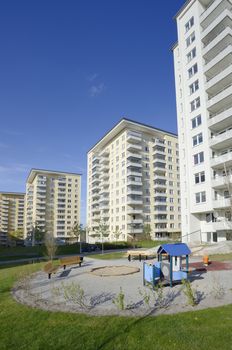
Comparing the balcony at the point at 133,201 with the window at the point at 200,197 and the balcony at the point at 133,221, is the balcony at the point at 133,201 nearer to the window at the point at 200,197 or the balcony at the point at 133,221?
the balcony at the point at 133,221

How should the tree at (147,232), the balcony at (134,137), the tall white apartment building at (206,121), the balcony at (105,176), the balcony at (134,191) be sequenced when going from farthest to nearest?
the balcony at (105,176), the balcony at (134,137), the balcony at (134,191), the tree at (147,232), the tall white apartment building at (206,121)

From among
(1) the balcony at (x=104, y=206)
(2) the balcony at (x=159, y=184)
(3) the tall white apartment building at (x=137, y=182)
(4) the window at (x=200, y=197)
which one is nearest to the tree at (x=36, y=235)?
(3) the tall white apartment building at (x=137, y=182)

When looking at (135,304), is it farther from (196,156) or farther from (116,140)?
(116,140)

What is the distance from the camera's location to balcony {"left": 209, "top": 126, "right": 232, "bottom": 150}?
34219 millimetres

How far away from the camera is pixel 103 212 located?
277ft

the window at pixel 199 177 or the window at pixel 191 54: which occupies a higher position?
the window at pixel 191 54

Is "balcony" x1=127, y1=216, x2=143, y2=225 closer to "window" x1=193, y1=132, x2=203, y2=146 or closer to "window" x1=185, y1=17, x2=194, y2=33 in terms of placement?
"window" x1=193, y1=132, x2=203, y2=146

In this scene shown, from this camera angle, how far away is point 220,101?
36.1 m

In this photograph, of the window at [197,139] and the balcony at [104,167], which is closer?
the window at [197,139]

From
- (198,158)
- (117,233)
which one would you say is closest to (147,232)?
(117,233)

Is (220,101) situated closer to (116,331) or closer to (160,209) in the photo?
(116,331)

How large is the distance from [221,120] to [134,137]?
42.8 metres

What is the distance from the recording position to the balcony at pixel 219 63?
36094mm

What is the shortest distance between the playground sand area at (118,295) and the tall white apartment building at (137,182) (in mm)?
57597
